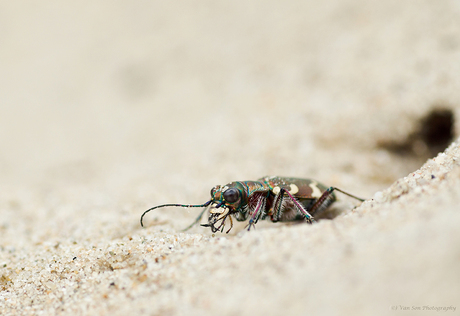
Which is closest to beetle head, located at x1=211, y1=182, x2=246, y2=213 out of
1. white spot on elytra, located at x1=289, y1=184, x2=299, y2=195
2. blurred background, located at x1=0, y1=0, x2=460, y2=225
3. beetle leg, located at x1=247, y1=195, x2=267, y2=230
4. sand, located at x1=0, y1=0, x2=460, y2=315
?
beetle leg, located at x1=247, y1=195, x2=267, y2=230

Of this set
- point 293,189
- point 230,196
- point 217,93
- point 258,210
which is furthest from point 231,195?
point 217,93

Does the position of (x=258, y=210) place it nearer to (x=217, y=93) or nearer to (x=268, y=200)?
(x=268, y=200)

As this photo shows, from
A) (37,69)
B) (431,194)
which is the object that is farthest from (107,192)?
(37,69)

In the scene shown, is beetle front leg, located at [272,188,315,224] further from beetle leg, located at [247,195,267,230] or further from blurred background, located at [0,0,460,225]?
blurred background, located at [0,0,460,225]

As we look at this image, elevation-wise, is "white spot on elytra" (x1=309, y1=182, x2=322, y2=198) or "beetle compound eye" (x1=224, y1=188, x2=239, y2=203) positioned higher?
"white spot on elytra" (x1=309, y1=182, x2=322, y2=198)

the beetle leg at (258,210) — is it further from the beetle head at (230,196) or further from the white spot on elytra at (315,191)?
the white spot on elytra at (315,191)

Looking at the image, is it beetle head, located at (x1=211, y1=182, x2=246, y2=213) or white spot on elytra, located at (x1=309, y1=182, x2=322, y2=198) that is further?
white spot on elytra, located at (x1=309, y1=182, x2=322, y2=198)

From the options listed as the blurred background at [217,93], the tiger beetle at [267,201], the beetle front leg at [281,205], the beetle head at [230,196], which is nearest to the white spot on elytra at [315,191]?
the tiger beetle at [267,201]
